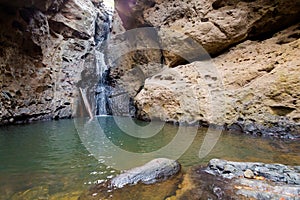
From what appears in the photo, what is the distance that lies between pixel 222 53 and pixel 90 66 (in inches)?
395

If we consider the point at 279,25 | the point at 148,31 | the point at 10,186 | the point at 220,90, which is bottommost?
the point at 10,186

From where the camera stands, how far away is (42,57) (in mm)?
12797

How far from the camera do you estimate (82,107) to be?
1493cm

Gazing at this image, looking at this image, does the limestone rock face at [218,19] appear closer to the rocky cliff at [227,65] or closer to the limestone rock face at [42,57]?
the rocky cliff at [227,65]

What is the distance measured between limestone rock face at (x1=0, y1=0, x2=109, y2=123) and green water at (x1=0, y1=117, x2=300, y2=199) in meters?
4.74

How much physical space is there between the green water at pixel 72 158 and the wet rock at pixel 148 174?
0.43 meters

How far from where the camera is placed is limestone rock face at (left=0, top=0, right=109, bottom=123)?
10789mm

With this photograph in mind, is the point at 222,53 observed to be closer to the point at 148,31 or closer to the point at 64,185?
the point at 148,31

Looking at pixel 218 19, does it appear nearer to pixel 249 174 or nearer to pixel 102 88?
pixel 249 174

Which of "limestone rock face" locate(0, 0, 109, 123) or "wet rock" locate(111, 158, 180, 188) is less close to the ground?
"limestone rock face" locate(0, 0, 109, 123)

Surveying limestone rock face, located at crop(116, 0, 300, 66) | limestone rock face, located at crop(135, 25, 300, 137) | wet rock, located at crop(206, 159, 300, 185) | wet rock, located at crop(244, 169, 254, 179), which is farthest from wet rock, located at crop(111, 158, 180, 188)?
limestone rock face, located at crop(116, 0, 300, 66)

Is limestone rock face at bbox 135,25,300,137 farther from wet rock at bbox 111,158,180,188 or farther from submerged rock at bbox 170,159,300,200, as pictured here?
wet rock at bbox 111,158,180,188

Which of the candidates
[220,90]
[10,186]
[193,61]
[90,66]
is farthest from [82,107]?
[10,186]

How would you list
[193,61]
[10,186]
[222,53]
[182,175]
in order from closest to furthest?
1. [10,186]
2. [182,175]
3. [222,53]
4. [193,61]
